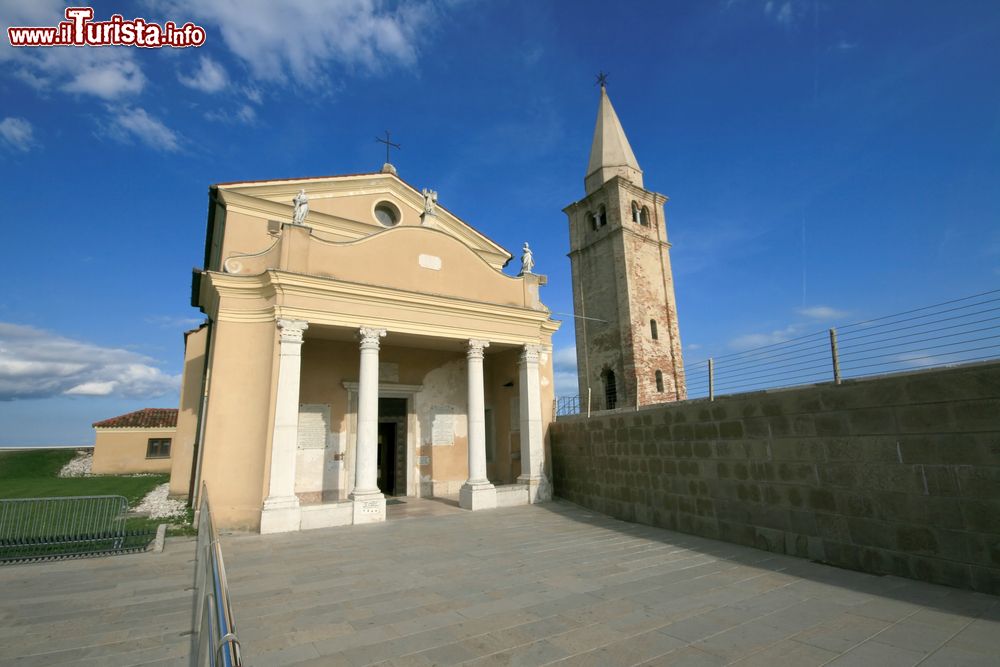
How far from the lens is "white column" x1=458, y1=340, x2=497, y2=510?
10844mm

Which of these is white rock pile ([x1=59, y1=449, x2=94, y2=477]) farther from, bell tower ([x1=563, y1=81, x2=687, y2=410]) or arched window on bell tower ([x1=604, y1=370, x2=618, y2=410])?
arched window on bell tower ([x1=604, y1=370, x2=618, y2=410])

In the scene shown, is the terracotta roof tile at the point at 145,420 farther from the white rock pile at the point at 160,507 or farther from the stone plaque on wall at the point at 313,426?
the stone plaque on wall at the point at 313,426

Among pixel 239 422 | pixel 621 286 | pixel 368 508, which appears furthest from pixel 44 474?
pixel 621 286

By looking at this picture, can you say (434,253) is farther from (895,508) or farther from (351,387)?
(895,508)

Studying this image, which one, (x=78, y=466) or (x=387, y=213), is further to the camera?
(x=78, y=466)

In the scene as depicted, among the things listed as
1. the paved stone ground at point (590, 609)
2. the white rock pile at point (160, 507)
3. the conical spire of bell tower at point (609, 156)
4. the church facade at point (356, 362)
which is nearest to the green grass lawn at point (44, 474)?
the white rock pile at point (160, 507)

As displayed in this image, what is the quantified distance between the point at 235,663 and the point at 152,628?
12.6 ft

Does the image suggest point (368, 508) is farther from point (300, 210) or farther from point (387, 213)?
point (387, 213)

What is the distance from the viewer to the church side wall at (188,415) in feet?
48.6

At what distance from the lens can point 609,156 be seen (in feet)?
91.1

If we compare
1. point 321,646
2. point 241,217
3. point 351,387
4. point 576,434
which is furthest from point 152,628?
point 241,217

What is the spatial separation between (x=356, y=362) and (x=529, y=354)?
4.63m

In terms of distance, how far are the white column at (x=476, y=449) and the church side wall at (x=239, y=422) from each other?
14.3 feet

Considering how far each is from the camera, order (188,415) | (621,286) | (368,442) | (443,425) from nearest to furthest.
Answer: (368,442) < (443,425) < (188,415) < (621,286)
